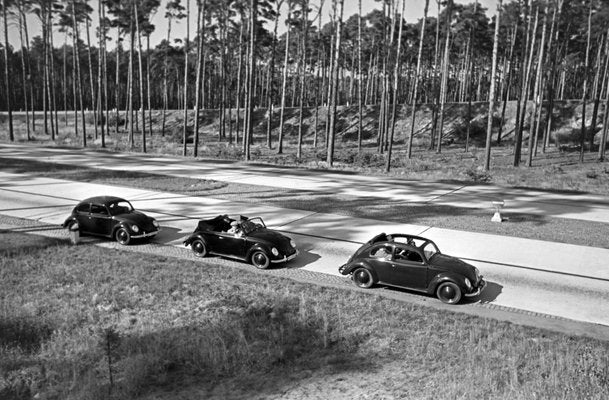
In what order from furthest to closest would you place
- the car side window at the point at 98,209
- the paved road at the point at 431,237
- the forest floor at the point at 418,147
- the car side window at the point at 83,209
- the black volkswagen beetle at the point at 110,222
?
the forest floor at the point at 418,147 < the car side window at the point at 83,209 < the car side window at the point at 98,209 < the black volkswagen beetle at the point at 110,222 < the paved road at the point at 431,237

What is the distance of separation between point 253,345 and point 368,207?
12428mm

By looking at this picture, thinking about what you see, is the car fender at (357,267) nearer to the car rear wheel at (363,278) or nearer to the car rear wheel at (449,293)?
the car rear wheel at (363,278)

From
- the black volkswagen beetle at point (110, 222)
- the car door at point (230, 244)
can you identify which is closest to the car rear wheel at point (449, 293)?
the car door at point (230, 244)

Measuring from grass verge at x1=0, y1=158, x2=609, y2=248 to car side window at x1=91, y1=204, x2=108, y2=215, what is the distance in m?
7.21

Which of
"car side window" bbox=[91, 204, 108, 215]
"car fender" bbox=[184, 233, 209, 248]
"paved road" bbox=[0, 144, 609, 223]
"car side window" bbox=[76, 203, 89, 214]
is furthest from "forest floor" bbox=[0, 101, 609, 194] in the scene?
"car side window" bbox=[76, 203, 89, 214]

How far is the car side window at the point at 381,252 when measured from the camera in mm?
12141

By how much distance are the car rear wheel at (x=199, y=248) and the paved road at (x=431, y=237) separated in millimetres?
1558

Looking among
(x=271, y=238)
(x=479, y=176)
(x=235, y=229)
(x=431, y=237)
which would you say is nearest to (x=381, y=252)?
(x=271, y=238)

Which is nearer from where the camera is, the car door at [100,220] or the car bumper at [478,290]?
the car bumper at [478,290]

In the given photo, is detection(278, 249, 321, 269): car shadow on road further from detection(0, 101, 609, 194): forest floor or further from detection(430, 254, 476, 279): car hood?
detection(0, 101, 609, 194): forest floor

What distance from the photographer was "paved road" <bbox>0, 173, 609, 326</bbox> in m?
11.6

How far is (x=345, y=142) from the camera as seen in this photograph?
188 feet

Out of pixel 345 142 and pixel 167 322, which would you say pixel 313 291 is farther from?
pixel 345 142

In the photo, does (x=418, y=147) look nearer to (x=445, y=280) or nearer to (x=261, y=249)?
(x=261, y=249)
